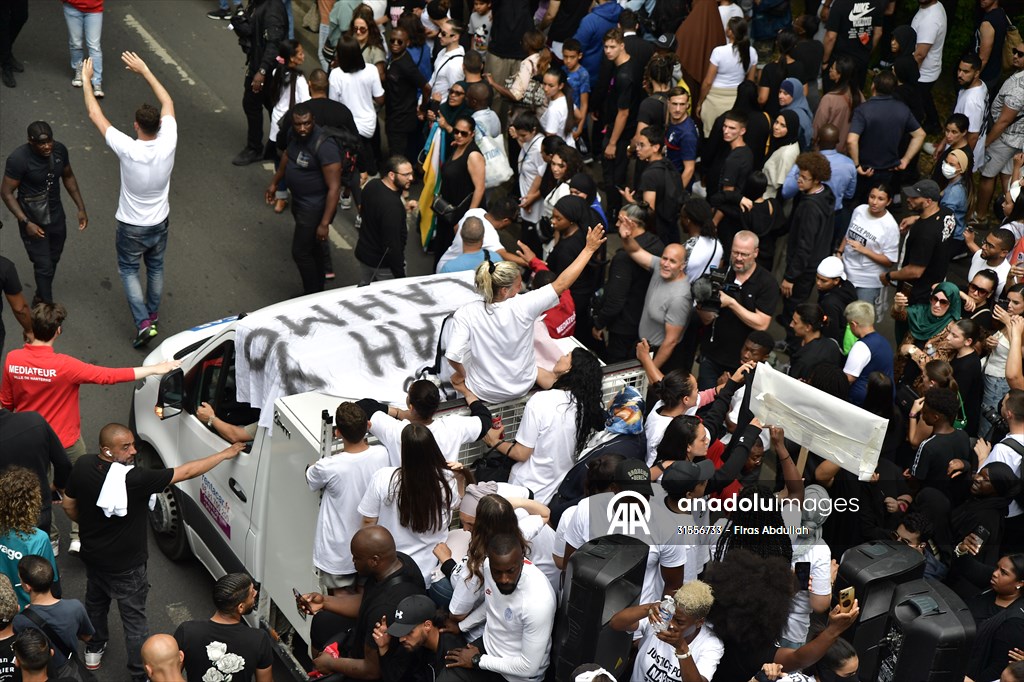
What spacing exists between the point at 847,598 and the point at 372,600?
2.31 metres

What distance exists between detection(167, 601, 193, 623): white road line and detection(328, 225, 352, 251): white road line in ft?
15.9

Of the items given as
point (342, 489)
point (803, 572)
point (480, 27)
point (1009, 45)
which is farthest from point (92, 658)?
point (1009, 45)

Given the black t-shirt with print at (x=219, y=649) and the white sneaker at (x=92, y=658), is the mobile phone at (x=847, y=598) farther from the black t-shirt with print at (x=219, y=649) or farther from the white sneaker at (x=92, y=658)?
the white sneaker at (x=92, y=658)

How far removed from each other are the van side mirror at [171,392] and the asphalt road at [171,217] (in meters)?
1.39

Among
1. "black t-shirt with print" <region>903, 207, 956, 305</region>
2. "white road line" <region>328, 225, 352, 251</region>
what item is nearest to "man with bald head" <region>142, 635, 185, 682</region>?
"black t-shirt with print" <region>903, 207, 956, 305</region>

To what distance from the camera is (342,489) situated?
645cm

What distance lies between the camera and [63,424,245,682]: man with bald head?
6.62 m

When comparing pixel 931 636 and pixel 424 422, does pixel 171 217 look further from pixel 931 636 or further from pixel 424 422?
pixel 931 636

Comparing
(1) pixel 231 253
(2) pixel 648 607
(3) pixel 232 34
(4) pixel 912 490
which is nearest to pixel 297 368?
(2) pixel 648 607

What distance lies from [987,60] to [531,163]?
5014 mm

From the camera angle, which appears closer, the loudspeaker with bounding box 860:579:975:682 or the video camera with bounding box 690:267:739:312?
the loudspeaker with bounding box 860:579:975:682

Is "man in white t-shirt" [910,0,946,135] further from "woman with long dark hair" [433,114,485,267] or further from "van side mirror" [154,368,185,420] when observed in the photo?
"van side mirror" [154,368,185,420]

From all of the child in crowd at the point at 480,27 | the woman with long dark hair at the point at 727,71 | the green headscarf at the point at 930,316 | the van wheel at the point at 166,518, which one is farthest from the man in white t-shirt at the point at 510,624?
the child in crowd at the point at 480,27

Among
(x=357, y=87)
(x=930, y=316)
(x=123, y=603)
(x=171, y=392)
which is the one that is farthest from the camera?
(x=357, y=87)
